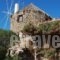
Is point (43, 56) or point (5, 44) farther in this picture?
point (5, 44)

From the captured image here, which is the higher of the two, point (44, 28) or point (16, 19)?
point (16, 19)

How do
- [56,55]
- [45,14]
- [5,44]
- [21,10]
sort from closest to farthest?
1. [56,55]
2. [5,44]
3. [45,14]
4. [21,10]

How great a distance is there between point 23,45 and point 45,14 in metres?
2.82

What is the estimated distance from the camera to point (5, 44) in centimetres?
Answer: 1397

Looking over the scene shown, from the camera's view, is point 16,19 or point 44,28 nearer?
point 44,28

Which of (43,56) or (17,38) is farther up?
(17,38)

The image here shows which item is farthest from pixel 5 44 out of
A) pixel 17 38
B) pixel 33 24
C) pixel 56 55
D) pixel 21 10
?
pixel 21 10


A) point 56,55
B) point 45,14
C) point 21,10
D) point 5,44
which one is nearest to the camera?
point 56,55

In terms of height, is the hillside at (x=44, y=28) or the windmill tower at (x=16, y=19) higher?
the windmill tower at (x=16, y=19)

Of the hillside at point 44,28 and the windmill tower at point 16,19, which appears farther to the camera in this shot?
the windmill tower at point 16,19

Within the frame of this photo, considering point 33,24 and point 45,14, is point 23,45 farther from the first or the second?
point 45,14

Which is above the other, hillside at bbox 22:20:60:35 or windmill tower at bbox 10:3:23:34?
windmill tower at bbox 10:3:23:34

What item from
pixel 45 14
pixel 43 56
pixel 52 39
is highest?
pixel 45 14

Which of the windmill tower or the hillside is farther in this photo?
the windmill tower
